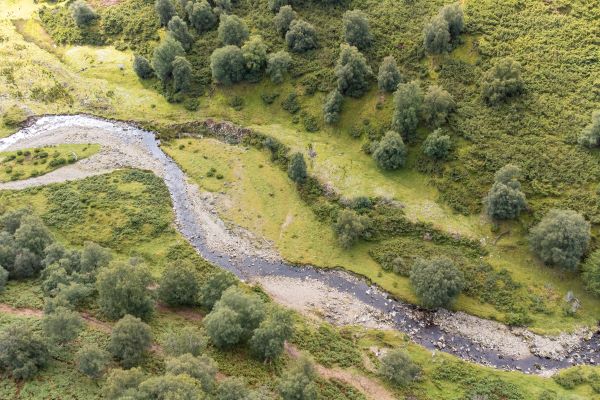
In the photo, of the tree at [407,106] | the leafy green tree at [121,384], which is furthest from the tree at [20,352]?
the tree at [407,106]

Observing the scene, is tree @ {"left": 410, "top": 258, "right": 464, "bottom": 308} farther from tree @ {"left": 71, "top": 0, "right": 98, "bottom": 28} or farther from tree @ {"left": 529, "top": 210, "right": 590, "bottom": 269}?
tree @ {"left": 71, "top": 0, "right": 98, "bottom": 28}

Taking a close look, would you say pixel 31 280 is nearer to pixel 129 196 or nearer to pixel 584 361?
pixel 129 196

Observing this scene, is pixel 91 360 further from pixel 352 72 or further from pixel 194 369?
pixel 352 72

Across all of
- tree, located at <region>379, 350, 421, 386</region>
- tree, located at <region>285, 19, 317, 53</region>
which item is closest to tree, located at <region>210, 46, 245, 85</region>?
tree, located at <region>285, 19, 317, 53</region>

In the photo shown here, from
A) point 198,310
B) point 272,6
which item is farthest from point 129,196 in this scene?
point 272,6

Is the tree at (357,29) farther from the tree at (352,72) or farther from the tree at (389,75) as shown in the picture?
the tree at (389,75)
